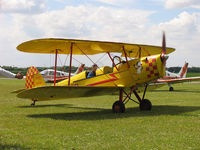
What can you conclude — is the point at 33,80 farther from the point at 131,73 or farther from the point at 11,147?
the point at 11,147

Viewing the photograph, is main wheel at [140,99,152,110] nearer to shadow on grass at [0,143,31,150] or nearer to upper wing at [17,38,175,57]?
upper wing at [17,38,175,57]

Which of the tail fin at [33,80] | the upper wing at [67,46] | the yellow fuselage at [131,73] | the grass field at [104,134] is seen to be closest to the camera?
the grass field at [104,134]

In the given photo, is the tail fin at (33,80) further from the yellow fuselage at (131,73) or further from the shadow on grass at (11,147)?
the shadow on grass at (11,147)

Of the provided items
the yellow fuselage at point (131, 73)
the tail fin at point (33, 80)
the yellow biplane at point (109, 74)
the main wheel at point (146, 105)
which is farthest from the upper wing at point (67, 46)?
the main wheel at point (146, 105)

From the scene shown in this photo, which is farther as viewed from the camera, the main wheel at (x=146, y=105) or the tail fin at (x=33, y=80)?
the tail fin at (x=33, y=80)

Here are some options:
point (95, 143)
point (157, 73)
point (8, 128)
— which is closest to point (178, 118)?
point (157, 73)

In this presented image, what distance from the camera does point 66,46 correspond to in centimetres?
990

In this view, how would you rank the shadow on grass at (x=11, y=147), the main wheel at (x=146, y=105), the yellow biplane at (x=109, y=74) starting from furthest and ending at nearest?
the main wheel at (x=146, y=105) < the yellow biplane at (x=109, y=74) < the shadow on grass at (x=11, y=147)

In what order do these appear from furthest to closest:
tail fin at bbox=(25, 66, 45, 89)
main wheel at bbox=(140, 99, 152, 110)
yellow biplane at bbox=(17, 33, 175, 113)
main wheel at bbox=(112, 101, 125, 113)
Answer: tail fin at bbox=(25, 66, 45, 89) → main wheel at bbox=(140, 99, 152, 110) → main wheel at bbox=(112, 101, 125, 113) → yellow biplane at bbox=(17, 33, 175, 113)

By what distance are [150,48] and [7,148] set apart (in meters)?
8.00

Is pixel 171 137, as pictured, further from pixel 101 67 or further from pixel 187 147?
pixel 101 67

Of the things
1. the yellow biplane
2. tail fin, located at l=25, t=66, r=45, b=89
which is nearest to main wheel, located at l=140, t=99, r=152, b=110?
the yellow biplane

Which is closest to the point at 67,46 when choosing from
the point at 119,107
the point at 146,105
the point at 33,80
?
the point at 33,80

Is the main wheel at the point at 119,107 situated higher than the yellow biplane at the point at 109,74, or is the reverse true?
the yellow biplane at the point at 109,74
